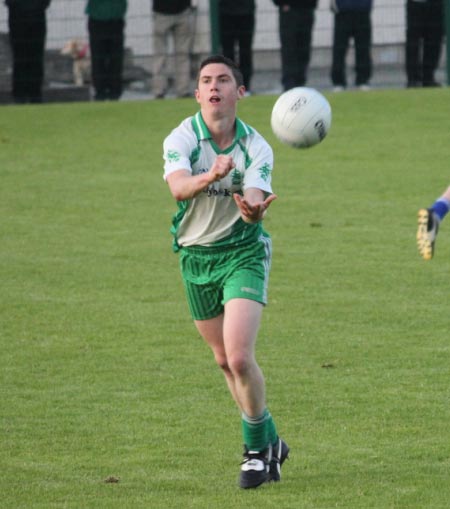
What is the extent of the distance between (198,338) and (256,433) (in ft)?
12.6

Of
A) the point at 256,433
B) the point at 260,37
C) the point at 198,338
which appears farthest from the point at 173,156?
the point at 260,37

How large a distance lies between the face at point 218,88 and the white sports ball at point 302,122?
115cm

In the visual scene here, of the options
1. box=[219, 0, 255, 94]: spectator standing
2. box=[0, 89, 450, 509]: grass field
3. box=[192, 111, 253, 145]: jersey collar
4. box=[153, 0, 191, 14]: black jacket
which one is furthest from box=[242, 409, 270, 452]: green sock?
box=[153, 0, 191, 14]: black jacket

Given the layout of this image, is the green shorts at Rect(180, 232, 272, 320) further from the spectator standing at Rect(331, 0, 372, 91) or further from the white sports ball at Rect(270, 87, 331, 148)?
the spectator standing at Rect(331, 0, 372, 91)

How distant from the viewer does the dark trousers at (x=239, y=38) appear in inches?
890

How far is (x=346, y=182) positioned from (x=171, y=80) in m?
6.21

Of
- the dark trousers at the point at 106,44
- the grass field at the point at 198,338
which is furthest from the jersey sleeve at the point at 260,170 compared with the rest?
the dark trousers at the point at 106,44

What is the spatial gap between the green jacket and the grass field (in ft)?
7.26

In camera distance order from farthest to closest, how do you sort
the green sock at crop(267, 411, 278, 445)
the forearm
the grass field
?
the grass field, the green sock at crop(267, 411, 278, 445), the forearm

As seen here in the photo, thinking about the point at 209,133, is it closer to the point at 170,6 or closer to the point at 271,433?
the point at 271,433

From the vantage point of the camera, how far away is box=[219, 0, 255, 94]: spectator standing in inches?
890

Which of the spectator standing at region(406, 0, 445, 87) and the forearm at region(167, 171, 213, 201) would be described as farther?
the spectator standing at region(406, 0, 445, 87)

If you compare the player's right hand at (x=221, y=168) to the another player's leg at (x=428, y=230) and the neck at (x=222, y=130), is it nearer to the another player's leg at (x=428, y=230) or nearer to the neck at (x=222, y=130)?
the neck at (x=222, y=130)

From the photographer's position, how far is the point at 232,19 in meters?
22.8
